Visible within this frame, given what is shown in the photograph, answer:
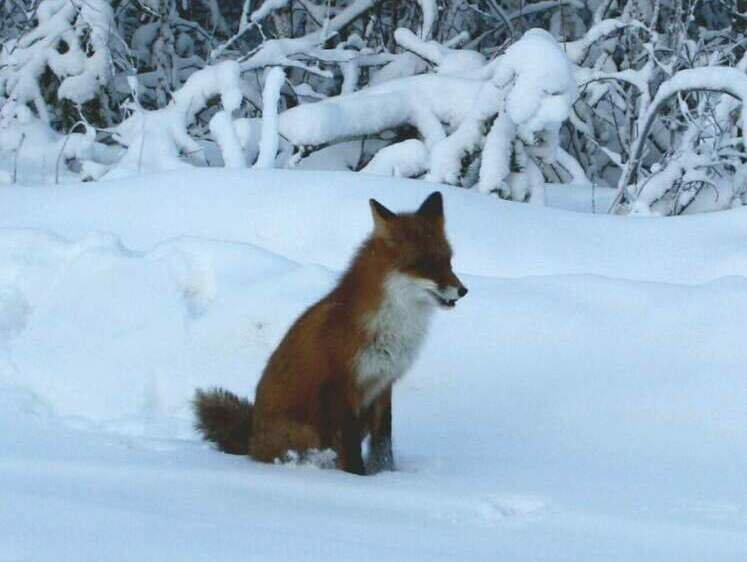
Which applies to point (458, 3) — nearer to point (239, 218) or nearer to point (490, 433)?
point (239, 218)

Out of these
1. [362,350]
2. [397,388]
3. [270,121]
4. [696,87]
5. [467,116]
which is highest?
[696,87]

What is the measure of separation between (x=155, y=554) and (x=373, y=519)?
97 cm

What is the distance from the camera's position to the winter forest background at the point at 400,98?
9078mm

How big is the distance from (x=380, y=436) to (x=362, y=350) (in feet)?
1.17

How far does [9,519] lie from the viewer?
309 cm

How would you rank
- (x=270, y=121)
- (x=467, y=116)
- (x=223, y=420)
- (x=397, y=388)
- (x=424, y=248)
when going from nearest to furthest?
(x=424, y=248) → (x=223, y=420) → (x=397, y=388) → (x=270, y=121) → (x=467, y=116)

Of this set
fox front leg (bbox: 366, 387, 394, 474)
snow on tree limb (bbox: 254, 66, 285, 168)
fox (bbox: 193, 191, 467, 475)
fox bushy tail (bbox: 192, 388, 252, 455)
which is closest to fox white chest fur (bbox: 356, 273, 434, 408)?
fox (bbox: 193, 191, 467, 475)

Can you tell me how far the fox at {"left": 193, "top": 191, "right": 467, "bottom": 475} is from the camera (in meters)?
4.75

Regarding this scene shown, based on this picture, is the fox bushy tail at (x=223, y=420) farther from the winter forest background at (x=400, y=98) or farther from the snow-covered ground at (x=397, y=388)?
the winter forest background at (x=400, y=98)

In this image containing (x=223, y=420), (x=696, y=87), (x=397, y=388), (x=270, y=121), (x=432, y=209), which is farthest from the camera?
(x=270, y=121)

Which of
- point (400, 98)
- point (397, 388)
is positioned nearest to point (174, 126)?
point (400, 98)

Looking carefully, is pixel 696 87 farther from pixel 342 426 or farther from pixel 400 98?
pixel 342 426

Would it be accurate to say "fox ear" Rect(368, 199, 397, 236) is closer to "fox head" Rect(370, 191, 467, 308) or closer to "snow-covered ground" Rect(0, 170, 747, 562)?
"fox head" Rect(370, 191, 467, 308)

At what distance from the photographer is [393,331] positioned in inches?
187
